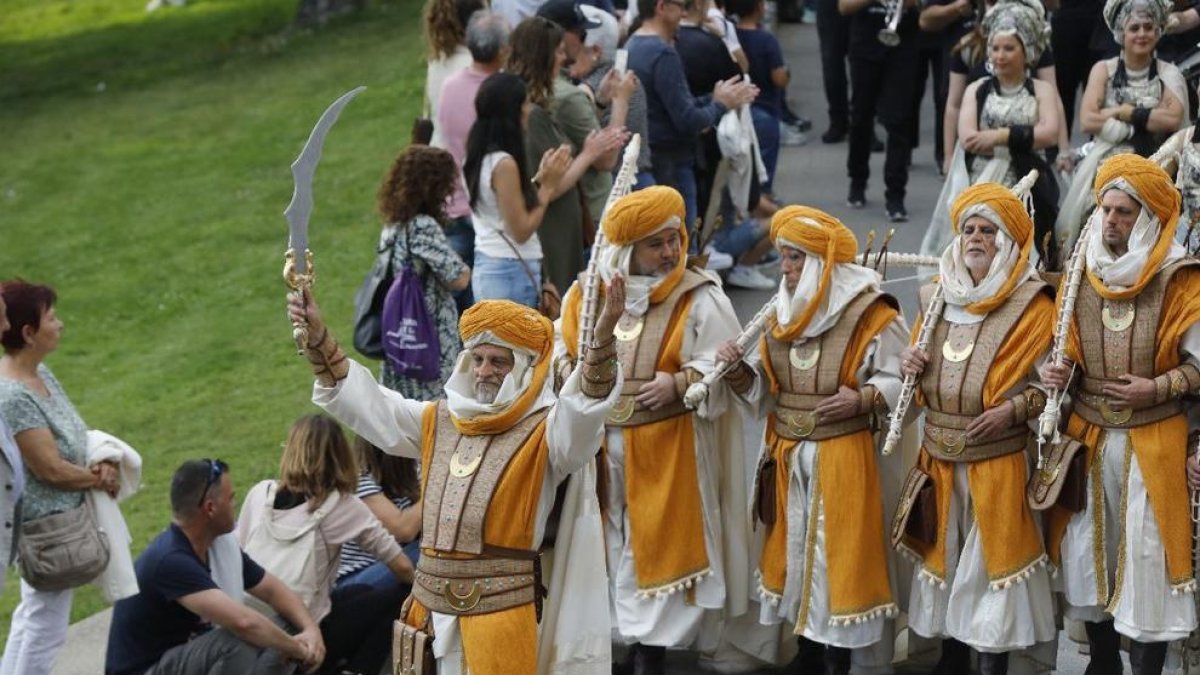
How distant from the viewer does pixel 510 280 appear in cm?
980

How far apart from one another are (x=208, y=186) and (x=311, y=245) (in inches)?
109

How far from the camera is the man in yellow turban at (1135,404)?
24.3 ft

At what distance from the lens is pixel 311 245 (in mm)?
16750

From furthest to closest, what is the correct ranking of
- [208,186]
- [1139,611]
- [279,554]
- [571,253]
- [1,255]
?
[208,186]
[1,255]
[571,253]
[279,554]
[1139,611]

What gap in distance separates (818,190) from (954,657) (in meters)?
6.47

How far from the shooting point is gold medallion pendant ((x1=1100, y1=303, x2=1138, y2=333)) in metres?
7.47

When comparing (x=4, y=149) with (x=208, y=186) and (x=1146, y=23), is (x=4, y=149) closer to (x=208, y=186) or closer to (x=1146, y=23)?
(x=208, y=186)

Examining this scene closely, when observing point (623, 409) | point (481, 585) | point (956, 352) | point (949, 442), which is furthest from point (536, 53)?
point (481, 585)

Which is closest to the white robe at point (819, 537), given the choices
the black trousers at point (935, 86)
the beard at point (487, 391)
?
the beard at point (487, 391)

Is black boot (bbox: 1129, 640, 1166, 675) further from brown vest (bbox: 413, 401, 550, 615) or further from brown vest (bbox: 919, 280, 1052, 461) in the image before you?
brown vest (bbox: 413, 401, 550, 615)

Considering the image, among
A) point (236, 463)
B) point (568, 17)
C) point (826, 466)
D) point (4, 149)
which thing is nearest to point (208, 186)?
point (4, 149)

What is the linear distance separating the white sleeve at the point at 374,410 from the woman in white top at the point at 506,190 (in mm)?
2655

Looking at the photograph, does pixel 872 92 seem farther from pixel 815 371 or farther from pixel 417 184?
pixel 815 371

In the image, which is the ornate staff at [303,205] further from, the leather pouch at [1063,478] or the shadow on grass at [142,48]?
the shadow on grass at [142,48]
